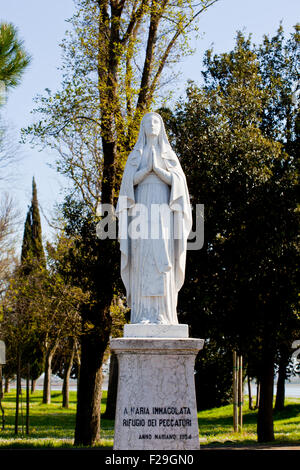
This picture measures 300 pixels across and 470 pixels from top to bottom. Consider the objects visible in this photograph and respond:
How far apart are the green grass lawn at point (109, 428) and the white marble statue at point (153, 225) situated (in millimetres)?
5709

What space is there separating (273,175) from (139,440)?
26.3 ft

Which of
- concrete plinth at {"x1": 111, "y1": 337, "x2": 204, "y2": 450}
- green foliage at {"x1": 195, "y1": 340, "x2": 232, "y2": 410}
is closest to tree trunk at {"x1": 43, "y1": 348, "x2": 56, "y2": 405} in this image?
green foliage at {"x1": 195, "y1": 340, "x2": 232, "y2": 410}

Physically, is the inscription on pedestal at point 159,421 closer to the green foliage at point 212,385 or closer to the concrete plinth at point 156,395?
the concrete plinth at point 156,395

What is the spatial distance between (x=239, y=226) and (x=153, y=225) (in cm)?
557

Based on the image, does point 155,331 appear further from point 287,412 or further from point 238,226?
point 287,412

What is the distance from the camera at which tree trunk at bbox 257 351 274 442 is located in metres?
14.5

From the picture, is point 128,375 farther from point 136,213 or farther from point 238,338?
point 238,338

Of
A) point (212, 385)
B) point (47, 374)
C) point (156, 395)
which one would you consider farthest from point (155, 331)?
point (47, 374)

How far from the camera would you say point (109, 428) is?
1880 cm

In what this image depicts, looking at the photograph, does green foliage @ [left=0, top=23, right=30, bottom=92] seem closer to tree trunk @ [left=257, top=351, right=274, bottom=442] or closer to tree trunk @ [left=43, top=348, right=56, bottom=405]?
tree trunk @ [left=257, top=351, right=274, bottom=442]

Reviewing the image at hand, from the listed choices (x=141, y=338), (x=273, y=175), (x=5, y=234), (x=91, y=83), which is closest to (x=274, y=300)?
(x=273, y=175)

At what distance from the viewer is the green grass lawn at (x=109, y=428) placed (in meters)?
13.5

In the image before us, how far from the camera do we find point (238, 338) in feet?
45.3

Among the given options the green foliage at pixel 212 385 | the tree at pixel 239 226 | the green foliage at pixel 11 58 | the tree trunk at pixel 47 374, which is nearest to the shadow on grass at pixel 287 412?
the green foliage at pixel 212 385
